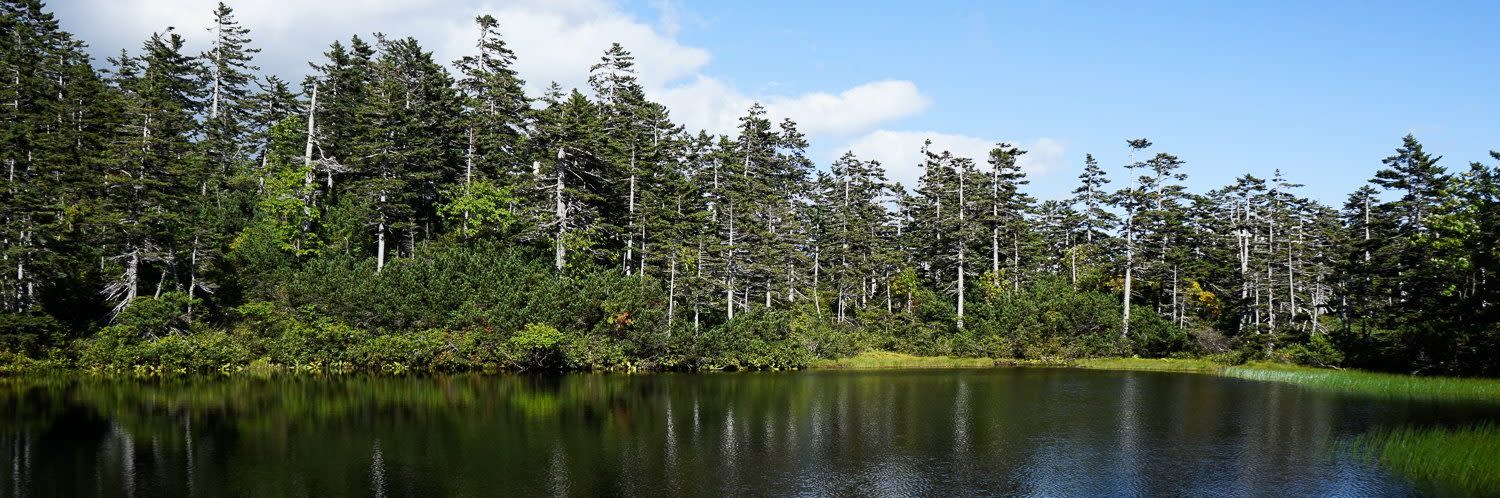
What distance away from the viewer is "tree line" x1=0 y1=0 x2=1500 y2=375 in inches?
1807

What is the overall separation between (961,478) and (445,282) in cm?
3844

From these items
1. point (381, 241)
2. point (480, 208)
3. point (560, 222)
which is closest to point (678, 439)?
point (560, 222)

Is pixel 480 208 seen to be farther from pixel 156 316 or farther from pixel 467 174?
pixel 156 316

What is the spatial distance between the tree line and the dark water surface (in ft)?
23.1

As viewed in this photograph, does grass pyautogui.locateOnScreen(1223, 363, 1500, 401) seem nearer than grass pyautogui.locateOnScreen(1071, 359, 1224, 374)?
Yes

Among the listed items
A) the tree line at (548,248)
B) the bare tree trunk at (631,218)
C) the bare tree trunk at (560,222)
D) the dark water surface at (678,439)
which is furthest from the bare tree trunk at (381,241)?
the bare tree trunk at (631,218)

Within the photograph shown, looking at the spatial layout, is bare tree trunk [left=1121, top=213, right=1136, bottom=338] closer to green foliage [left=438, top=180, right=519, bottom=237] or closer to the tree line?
the tree line

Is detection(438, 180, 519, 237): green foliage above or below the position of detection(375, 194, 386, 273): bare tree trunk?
above

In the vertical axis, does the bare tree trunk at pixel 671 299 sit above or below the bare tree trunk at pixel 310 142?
below

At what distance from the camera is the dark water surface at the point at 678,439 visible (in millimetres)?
20359

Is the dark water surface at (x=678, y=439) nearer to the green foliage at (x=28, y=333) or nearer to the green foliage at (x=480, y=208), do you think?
the green foliage at (x=28, y=333)

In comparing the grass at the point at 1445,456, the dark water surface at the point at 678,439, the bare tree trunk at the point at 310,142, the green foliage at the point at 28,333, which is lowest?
the dark water surface at the point at 678,439

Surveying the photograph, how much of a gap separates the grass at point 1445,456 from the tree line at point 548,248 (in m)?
24.5

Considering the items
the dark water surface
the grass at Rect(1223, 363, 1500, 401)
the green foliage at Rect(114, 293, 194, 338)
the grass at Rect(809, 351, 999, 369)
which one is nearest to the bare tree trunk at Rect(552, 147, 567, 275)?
the dark water surface
